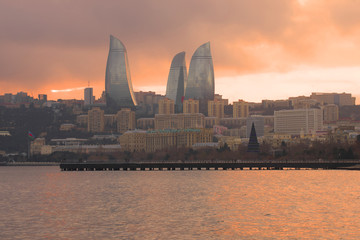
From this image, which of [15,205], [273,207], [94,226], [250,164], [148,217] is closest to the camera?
[94,226]

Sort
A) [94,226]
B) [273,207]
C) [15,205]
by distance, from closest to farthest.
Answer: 1. [94,226]
2. [273,207]
3. [15,205]

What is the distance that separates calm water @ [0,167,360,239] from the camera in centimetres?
6850

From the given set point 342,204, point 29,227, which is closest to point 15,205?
point 29,227

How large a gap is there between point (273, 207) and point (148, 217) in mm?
17069

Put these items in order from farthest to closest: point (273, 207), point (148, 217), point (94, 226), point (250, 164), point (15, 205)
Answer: point (250, 164), point (15, 205), point (273, 207), point (148, 217), point (94, 226)

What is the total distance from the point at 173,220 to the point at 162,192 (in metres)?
37.4

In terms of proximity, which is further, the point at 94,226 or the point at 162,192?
the point at 162,192

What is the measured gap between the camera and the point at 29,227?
241ft

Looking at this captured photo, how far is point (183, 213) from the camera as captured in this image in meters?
83.6

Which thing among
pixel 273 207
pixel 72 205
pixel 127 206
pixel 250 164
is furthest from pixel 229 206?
pixel 250 164

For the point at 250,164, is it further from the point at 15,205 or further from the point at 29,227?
the point at 29,227

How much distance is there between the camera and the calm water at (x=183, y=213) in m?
68.5

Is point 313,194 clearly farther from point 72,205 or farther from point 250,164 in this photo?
point 250,164

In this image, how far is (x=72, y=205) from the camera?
94188 millimetres
